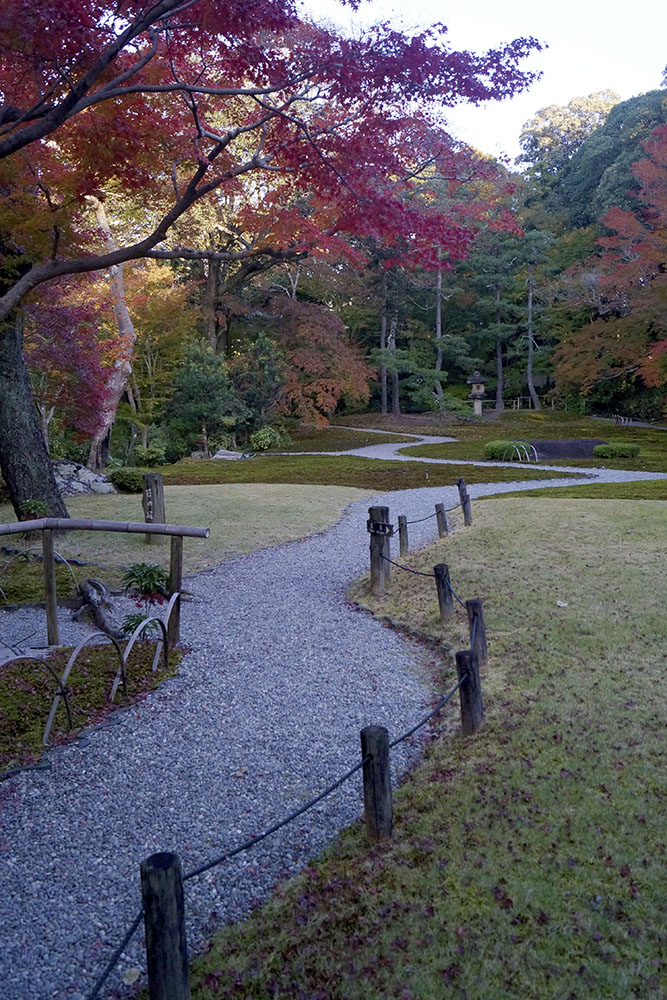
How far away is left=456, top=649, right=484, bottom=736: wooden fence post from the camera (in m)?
3.43

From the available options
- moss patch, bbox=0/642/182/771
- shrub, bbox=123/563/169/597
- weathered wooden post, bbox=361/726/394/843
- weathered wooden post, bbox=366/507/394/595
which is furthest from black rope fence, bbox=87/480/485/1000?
shrub, bbox=123/563/169/597

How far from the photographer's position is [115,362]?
58.2 ft

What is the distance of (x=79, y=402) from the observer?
14922mm

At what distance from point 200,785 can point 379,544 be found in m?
3.58

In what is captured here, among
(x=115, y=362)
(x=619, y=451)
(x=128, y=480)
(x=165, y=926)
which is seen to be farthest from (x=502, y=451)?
(x=165, y=926)

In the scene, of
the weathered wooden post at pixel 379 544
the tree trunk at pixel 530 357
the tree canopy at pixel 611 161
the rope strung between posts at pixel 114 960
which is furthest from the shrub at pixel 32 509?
the tree trunk at pixel 530 357

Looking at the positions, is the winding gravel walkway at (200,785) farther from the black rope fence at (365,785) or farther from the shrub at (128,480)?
the shrub at (128,480)

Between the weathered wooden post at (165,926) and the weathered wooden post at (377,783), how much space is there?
0.96m

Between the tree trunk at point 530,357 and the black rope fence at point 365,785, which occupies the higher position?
the tree trunk at point 530,357

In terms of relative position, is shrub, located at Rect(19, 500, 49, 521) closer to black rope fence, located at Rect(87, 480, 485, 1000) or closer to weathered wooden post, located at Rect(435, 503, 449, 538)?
weathered wooden post, located at Rect(435, 503, 449, 538)

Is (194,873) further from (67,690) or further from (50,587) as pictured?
(50,587)

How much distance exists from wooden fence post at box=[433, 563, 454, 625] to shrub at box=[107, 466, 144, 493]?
9.93m

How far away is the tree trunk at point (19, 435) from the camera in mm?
8492

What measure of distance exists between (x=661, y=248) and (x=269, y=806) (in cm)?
2099
